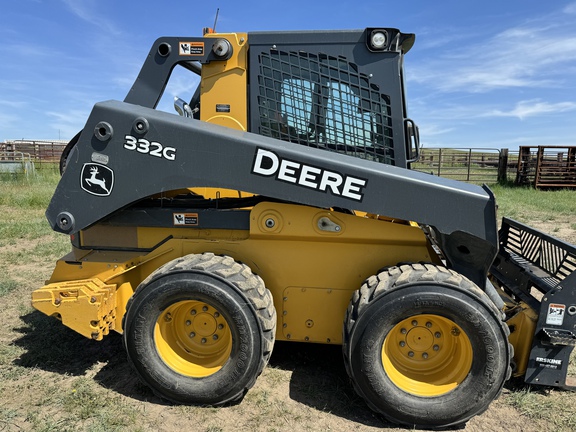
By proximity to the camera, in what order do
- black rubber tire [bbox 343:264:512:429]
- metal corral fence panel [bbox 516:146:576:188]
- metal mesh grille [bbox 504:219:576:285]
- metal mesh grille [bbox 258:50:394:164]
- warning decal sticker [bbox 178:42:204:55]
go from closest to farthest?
1. black rubber tire [bbox 343:264:512:429]
2. metal mesh grille [bbox 258:50:394:164]
3. warning decal sticker [bbox 178:42:204:55]
4. metal mesh grille [bbox 504:219:576:285]
5. metal corral fence panel [bbox 516:146:576:188]

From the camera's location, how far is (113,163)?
3.03 metres

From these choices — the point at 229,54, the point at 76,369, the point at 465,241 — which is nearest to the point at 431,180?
the point at 465,241

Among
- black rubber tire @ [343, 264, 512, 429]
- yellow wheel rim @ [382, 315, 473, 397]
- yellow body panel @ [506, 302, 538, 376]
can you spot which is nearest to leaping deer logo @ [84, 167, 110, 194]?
black rubber tire @ [343, 264, 512, 429]

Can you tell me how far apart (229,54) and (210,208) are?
1.20m

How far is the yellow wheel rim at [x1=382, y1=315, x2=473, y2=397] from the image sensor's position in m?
2.91

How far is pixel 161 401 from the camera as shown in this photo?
3.14m

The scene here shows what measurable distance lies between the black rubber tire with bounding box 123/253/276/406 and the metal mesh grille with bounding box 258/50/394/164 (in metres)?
1.17

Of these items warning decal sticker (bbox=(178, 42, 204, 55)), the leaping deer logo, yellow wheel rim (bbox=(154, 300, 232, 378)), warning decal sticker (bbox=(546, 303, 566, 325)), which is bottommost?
yellow wheel rim (bbox=(154, 300, 232, 378))

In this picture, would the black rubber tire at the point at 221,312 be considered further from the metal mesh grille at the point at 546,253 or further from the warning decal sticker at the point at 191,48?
the metal mesh grille at the point at 546,253

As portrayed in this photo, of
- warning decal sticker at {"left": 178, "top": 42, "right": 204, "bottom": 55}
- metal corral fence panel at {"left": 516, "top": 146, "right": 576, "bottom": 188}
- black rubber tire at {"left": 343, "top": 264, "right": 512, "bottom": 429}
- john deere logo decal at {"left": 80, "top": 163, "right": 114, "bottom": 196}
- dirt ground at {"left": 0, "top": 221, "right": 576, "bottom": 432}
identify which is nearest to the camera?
black rubber tire at {"left": 343, "top": 264, "right": 512, "bottom": 429}

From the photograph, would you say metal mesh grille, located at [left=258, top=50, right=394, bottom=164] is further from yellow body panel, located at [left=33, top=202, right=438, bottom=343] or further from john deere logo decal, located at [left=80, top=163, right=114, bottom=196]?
john deere logo decal, located at [left=80, top=163, right=114, bottom=196]

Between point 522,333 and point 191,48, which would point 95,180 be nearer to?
point 191,48

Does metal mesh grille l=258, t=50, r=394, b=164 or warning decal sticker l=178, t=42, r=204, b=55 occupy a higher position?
warning decal sticker l=178, t=42, r=204, b=55

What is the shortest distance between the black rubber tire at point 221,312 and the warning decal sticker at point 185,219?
346mm
